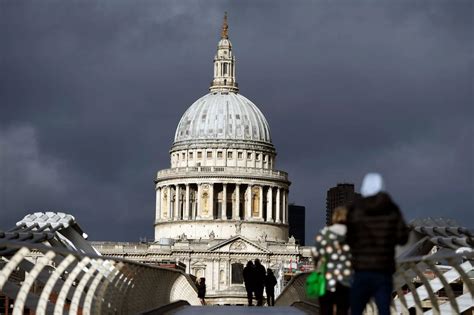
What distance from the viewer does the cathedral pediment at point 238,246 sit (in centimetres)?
16662

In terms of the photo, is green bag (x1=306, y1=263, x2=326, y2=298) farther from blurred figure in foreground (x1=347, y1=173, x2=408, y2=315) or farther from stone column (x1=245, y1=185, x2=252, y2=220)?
stone column (x1=245, y1=185, x2=252, y2=220)

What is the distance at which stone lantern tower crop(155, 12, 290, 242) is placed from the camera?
573ft

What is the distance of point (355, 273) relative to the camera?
15734mm

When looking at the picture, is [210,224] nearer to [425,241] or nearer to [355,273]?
[425,241]

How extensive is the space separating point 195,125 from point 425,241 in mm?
154150

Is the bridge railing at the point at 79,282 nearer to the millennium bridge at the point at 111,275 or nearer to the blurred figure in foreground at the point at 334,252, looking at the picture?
the millennium bridge at the point at 111,275

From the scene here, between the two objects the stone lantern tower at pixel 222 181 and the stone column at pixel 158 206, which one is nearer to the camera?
the stone lantern tower at pixel 222 181

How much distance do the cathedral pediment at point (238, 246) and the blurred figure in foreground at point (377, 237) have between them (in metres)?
151

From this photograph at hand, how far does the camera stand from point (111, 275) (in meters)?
23.5

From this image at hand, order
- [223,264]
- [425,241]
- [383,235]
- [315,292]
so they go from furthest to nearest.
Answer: [223,264], [425,241], [315,292], [383,235]

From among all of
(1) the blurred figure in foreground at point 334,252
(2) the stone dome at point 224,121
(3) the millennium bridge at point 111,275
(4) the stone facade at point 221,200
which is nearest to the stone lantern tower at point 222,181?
(2) the stone dome at point 224,121

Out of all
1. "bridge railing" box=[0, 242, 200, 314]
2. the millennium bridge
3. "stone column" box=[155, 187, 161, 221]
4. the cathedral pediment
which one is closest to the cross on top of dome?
"stone column" box=[155, 187, 161, 221]

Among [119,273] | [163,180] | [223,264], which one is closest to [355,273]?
[119,273]

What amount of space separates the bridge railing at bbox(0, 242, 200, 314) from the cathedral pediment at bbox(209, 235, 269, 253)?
130 metres
